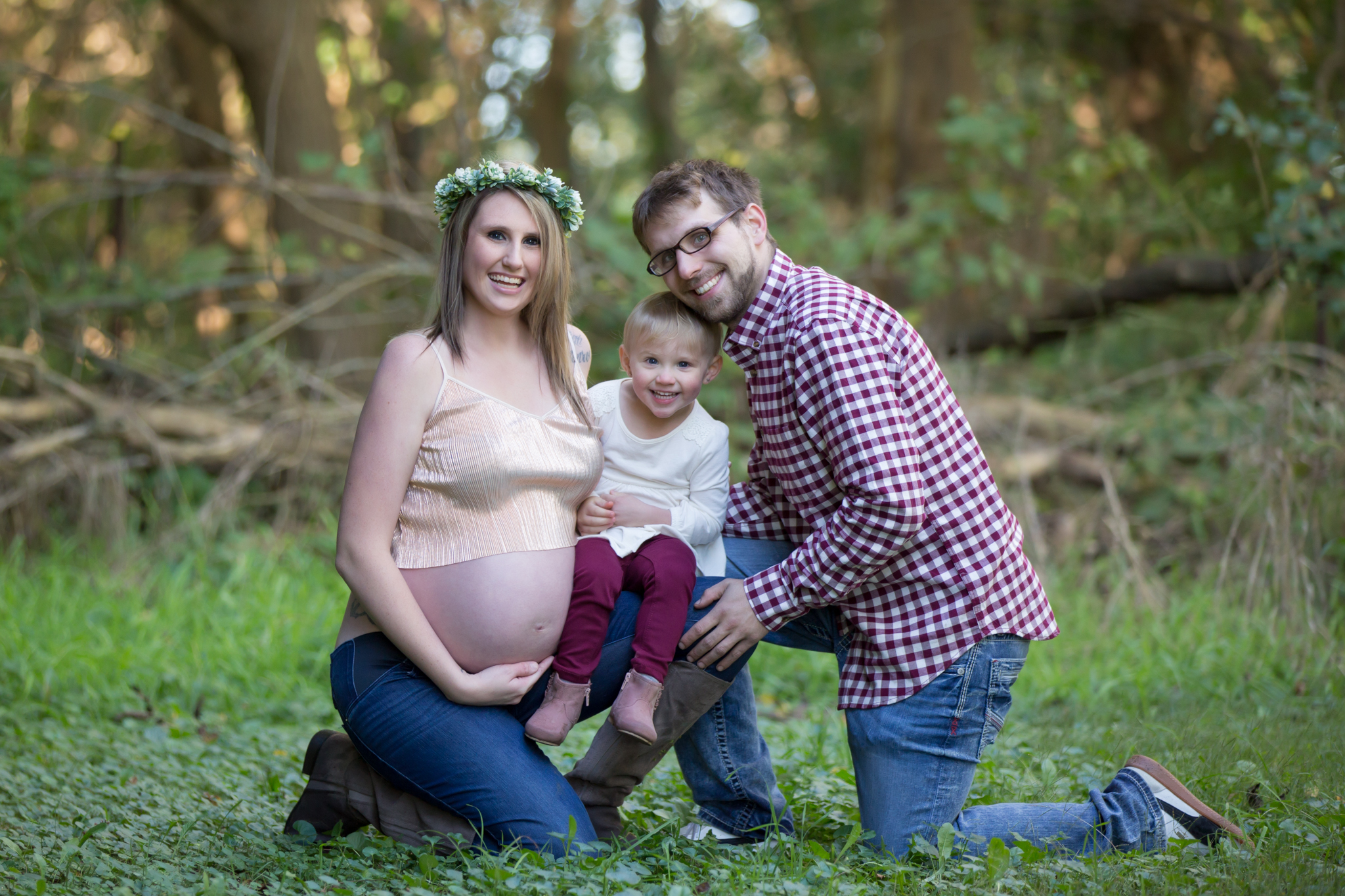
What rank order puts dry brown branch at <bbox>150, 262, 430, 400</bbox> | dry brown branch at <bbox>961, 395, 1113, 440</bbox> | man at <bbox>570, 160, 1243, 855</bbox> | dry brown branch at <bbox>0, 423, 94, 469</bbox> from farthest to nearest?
dry brown branch at <bbox>961, 395, 1113, 440</bbox>
dry brown branch at <bbox>150, 262, 430, 400</bbox>
dry brown branch at <bbox>0, 423, 94, 469</bbox>
man at <bbox>570, 160, 1243, 855</bbox>

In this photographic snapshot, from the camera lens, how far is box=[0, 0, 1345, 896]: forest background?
2.96 m

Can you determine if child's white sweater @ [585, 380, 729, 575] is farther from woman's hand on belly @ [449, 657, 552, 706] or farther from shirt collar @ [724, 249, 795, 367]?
woman's hand on belly @ [449, 657, 552, 706]

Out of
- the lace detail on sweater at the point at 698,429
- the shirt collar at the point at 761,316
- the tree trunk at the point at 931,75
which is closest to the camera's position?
the shirt collar at the point at 761,316

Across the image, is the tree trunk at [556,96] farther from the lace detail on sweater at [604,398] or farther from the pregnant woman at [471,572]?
the pregnant woman at [471,572]

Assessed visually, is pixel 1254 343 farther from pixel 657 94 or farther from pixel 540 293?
pixel 657 94

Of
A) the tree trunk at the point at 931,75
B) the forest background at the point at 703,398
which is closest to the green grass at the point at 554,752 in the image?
the forest background at the point at 703,398

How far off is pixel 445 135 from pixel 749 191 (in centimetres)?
857

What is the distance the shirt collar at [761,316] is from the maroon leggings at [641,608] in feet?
1.79

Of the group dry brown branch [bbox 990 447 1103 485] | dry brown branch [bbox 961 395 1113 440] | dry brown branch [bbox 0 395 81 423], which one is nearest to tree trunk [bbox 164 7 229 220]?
dry brown branch [bbox 0 395 81 423]

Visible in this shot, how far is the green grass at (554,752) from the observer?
248 cm

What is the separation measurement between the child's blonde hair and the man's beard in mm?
93

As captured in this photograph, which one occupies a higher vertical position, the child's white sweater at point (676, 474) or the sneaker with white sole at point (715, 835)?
the child's white sweater at point (676, 474)

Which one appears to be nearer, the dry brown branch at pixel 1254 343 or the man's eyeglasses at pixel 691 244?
the man's eyeglasses at pixel 691 244

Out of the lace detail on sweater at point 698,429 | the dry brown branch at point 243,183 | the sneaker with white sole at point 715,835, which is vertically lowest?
the sneaker with white sole at point 715,835
